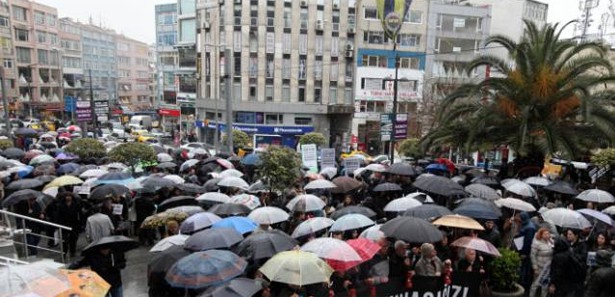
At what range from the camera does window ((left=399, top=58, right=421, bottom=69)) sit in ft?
153

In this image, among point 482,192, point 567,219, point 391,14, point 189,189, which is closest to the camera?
point 567,219

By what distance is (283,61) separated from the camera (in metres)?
45.4

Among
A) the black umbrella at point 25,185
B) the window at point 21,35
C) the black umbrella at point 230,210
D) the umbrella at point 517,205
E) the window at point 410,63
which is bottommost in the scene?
the black umbrella at point 25,185

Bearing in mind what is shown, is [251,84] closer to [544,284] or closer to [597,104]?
[597,104]

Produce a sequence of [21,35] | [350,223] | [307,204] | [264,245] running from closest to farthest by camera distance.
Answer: [264,245] → [350,223] → [307,204] → [21,35]

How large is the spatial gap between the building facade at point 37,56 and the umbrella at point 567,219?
7043 centimetres

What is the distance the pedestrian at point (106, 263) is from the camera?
7600mm

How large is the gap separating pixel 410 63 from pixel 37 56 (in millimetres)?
54342

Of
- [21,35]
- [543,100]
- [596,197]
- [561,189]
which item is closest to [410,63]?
[543,100]

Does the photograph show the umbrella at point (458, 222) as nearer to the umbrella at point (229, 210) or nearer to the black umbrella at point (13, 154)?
the umbrella at point (229, 210)

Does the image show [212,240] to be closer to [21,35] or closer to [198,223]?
[198,223]

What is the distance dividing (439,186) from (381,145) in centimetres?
3561

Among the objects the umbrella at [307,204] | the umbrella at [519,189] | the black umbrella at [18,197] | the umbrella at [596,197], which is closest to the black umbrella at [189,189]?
the black umbrella at [18,197]

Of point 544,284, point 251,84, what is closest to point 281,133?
point 251,84
